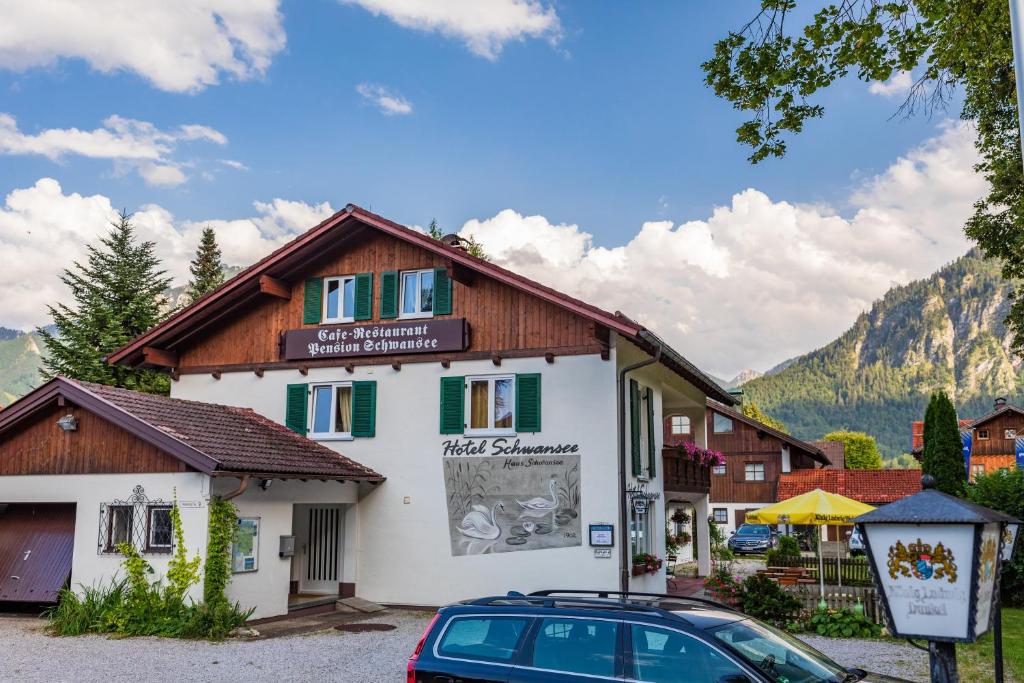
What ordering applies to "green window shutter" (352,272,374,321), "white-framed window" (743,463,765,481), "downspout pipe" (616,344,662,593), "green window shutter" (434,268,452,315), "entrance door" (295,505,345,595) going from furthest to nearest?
"white-framed window" (743,463,765,481) → "green window shutter" (352,272,374,321) → "entrance door" (295,505,345,595) → "green window shutter" (434,268,452,315) → "downspout pipe" (616,344,662,593)

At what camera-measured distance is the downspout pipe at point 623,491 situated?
57.7ft

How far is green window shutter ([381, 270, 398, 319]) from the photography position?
19688mm

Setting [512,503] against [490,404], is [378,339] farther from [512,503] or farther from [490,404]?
[512,503]

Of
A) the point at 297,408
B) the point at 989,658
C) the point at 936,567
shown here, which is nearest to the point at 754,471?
the point at 297,408

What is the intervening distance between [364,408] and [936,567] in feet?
46.3

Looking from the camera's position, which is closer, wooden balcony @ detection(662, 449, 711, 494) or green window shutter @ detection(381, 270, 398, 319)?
green window shutter @ detection(381, 270, 398, 319)

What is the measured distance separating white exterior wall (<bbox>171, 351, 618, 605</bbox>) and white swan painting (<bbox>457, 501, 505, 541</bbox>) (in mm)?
387

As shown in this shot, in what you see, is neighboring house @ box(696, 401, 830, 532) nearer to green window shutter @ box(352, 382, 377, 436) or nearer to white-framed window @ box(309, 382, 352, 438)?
white-framed window @ box(309, 382, 352, 438)

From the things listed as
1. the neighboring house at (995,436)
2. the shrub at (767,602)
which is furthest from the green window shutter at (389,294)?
the neighboring house at (995,436)

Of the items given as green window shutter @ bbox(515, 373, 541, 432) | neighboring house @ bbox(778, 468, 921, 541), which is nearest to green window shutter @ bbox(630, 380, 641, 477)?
green window shutter @ bbox(515, 373, 541, 432)

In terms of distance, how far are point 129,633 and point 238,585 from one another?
1795 millimetres

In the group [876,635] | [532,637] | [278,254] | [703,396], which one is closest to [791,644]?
[532,637]

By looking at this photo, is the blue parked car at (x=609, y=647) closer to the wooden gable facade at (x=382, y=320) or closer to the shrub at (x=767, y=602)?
the shrub at (x=767, y=602)

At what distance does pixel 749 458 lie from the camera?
158ft
